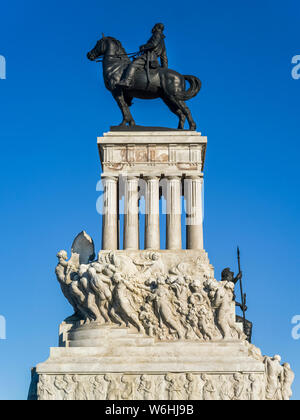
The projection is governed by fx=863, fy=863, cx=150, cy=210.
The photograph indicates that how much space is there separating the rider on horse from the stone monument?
9.40 feet

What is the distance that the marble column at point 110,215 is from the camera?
1587 inches

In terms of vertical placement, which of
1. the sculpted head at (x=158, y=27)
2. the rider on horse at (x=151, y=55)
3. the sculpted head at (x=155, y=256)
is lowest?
the sculpted head at (x=155, y=256)

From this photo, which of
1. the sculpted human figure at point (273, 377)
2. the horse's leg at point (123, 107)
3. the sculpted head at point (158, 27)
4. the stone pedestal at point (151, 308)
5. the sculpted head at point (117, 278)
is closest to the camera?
the stone pedestal at point (151, 308)

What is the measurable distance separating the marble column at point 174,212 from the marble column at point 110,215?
249 cm

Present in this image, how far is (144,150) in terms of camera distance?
1633 inches

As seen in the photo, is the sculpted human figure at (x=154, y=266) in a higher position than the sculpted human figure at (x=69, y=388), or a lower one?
higher

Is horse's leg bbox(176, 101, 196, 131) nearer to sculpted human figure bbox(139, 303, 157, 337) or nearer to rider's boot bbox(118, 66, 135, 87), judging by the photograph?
rider's boot bbox(118, 66, 135, 87)

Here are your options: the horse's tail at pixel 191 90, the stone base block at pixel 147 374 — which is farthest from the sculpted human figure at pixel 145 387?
the horse's tail at pixel 191 90

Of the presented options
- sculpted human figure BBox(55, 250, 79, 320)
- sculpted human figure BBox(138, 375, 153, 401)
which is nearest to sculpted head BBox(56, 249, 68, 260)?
sculpted human figure BBox(55, 250, 79, 320)

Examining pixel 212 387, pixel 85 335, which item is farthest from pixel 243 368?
pixel 85 335

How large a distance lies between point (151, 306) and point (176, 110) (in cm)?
1115

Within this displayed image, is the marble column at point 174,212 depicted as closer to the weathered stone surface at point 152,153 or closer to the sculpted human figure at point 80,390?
the weathered stone surface at point 152,153

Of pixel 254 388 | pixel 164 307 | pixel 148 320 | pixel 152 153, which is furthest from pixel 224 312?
pixel 152 153

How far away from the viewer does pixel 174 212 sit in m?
40.5
